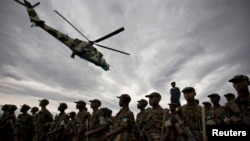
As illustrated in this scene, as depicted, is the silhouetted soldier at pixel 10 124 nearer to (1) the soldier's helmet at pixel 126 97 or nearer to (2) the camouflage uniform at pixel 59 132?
(2) the camouflage uniform at pixel 59 132

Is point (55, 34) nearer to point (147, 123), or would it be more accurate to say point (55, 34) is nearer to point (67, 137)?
point (67, 137)

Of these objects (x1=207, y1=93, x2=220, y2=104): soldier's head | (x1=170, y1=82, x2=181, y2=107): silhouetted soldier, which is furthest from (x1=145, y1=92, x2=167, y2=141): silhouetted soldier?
(x1=170, y1=82, x2=181, y2=107): silhouetted soldier

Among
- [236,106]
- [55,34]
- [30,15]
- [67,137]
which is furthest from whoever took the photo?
[30,15]

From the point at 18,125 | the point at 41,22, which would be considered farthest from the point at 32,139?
the point at 41,22

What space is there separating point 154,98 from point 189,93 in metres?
1.42

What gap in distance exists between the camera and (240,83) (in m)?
4.12

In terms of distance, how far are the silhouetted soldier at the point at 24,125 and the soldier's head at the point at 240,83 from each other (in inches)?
387

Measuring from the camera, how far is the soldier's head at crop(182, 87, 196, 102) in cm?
509

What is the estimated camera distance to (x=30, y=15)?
22703mm

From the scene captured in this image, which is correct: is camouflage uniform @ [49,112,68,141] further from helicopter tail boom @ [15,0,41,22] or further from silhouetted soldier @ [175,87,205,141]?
helicopter tail boom @ [15,0,41,22]

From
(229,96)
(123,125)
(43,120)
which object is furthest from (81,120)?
(229,96)

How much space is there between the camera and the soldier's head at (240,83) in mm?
4086

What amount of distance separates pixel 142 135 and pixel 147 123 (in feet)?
1.31

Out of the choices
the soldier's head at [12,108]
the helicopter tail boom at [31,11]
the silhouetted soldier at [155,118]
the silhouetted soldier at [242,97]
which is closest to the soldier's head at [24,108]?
the soldier's head at [12,108]
